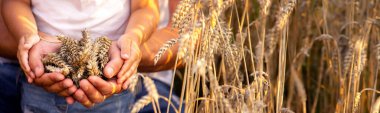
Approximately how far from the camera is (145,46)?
1709mm

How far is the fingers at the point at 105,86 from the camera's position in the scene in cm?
146

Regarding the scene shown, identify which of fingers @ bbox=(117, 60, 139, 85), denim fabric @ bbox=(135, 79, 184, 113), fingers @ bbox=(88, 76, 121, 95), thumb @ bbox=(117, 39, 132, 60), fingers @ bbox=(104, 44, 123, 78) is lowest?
denim fabric @ bbox=(135, 79, 184, 113)

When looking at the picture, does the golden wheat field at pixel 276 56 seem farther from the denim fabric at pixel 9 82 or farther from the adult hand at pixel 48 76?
the denim fabric at pixel 9 82

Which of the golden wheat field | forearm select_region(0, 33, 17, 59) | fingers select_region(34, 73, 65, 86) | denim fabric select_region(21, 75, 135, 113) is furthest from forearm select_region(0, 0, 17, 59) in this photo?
the golden wheat field

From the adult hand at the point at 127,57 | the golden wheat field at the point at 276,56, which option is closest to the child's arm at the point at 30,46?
the adult hand at the point at 127,57

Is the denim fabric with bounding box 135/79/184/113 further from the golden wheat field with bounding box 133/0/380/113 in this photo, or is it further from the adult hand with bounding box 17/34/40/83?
the adult hand with bounding box 17/34/40/83

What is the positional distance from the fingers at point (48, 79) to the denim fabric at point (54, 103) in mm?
68

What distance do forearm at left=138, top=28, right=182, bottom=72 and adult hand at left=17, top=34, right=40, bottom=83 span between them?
26 centimetres

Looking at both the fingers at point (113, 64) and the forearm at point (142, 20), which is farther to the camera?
the forearm at point (142, 20)

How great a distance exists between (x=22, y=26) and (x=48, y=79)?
19 centimetres

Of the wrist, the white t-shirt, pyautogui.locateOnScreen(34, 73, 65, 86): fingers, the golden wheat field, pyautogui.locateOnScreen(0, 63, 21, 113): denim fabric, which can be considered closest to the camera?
the golden wheat field

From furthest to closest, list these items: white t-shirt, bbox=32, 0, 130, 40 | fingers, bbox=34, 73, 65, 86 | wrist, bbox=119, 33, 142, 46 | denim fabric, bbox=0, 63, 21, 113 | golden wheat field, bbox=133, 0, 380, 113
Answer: denim fabric, bbox=0, 63, 21, 113, white t-shirt, bbox=32, 0, 130, 40, wrist, bbox=119, 33, 142, 46, fingers, bbox=34, 73, 65, 86, golden wheat field, bbox=133, 0, 380, 113

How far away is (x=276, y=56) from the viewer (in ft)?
7.07

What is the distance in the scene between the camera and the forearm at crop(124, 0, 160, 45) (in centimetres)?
159
